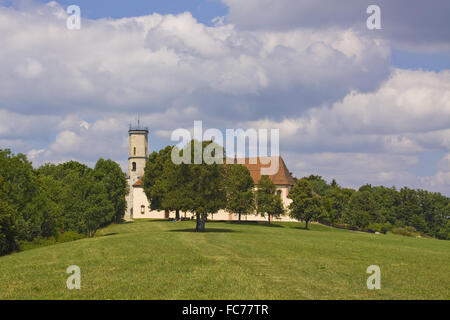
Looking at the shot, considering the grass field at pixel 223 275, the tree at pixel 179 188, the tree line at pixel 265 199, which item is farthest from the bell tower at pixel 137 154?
the grass field at pixel 223 275

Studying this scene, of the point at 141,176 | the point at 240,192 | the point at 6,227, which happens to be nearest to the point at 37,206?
the point at 6,227

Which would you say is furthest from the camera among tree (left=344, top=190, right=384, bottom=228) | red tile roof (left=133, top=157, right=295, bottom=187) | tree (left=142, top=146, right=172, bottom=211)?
tree (left=344, top=190, right=384, bottom=228)

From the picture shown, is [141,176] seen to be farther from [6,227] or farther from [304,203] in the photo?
[6,227]

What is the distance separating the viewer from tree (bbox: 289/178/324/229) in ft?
281

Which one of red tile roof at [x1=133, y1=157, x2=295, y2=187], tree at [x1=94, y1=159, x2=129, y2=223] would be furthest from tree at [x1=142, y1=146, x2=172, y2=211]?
red tile roof at [x1=133, y1=157, x2=295, y2=187]

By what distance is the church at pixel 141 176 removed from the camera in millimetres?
109787

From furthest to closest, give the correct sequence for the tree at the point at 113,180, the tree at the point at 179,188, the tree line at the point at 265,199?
1. the tree at the point at 113,180
2. the tree line at the point at 265,199
3. the tree at the point at 179,188

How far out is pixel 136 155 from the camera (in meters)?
124

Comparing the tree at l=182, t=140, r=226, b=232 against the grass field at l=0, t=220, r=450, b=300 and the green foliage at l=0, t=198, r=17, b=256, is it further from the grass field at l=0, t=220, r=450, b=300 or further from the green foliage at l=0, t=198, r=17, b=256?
the grass field at l=0, t=220, r=450, b=300

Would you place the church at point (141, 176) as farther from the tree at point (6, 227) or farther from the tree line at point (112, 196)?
the tree at point (6, 227)

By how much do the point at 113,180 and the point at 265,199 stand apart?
33.5 metres

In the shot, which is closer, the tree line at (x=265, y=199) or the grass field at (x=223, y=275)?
the grass field at (x=223, y=275)

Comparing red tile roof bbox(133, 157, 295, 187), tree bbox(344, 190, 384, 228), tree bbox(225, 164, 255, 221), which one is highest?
red tile roof bbox(133, 157, 295, 187)
